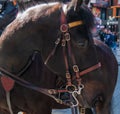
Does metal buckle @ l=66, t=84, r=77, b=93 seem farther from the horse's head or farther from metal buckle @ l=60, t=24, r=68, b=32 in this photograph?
metal buckle @ l=60, t=24, r=68, b=32

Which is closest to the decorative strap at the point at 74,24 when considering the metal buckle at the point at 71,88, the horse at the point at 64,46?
the horse at the point at 64,46

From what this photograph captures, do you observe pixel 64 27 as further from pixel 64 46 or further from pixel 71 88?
pixel 71 88

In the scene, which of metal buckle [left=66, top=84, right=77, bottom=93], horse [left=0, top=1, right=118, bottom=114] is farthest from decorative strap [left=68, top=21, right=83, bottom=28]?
metal buckle [left=66, top=84, right=77, bottom=93]

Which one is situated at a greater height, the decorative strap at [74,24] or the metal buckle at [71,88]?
the decorative strap at [74,24]

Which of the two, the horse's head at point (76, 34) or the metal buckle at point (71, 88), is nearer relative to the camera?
the horse's head at point (76, 34)

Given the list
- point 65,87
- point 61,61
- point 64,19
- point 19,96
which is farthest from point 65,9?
point 19,96

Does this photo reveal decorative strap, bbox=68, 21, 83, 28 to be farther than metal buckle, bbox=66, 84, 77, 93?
No

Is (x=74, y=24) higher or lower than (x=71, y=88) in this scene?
higher

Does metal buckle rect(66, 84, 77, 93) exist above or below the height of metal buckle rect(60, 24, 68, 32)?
below

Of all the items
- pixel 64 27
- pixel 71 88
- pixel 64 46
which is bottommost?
pixel 71 88

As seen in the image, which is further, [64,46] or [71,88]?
[71,88]

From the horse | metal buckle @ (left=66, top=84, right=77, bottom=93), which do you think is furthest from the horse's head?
metal buckle @ (left=66, top=84, right=77, bottom=93)

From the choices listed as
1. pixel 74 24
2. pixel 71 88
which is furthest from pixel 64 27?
pixel 71 88

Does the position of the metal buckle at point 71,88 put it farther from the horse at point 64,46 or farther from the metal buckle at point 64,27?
the metal buckle at point 64,27
